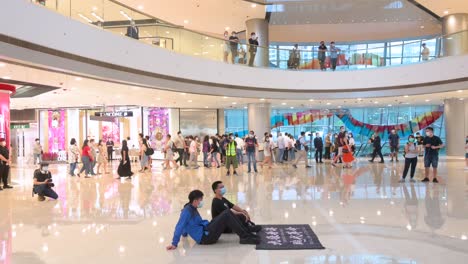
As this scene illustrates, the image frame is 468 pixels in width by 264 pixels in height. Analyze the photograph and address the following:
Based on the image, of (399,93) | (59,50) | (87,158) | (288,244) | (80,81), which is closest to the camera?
(288,244)

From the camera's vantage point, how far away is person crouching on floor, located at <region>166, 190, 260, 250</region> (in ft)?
18.4

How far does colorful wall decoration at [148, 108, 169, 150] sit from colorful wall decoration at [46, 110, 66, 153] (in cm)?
662

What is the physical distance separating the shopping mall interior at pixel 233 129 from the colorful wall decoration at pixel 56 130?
0.11 meters

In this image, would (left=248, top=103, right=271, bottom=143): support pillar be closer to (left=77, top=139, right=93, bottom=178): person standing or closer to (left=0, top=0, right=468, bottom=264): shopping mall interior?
(left=0, top=0, right=468, bottom=264): shopping mall interior

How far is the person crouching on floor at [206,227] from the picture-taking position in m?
5.60

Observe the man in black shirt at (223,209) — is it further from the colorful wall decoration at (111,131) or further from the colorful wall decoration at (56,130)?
the colorful wall decoration at (56,130)

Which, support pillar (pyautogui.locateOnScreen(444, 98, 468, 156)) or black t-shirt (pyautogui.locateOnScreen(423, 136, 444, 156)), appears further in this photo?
support pillar (pyautogui.locateOnScreen(444, 98, 468, 156))

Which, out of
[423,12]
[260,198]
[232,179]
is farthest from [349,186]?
[423,12]

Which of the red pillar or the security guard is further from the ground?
the red pillar

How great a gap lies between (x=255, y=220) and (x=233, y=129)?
25.0 metres

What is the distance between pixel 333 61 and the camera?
21.2 metres

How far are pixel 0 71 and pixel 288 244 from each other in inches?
419

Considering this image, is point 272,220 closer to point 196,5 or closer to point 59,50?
point 59,50

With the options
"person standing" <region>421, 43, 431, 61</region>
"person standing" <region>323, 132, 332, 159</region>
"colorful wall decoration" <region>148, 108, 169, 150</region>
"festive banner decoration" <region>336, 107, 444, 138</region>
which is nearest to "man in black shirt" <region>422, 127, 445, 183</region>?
"person standing" <region>421, 43, 431, 61</region>
